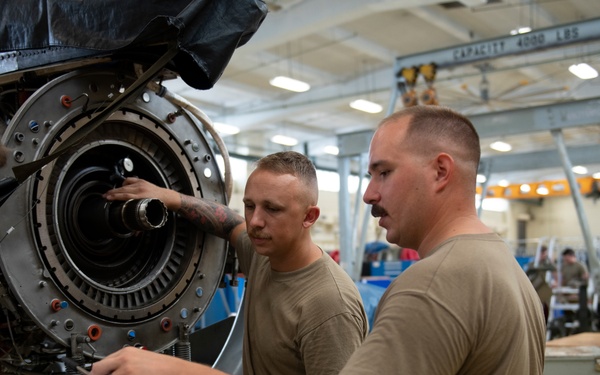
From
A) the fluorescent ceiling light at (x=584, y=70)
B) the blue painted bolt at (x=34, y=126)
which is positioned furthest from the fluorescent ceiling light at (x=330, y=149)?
the blue painted bolt at (x=34, y=126)

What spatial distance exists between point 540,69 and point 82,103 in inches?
476

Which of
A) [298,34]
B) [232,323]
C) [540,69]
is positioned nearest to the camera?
[232,323]

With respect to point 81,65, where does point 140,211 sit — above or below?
below

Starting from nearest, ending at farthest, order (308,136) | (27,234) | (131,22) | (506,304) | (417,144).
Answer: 1. (506,304)
2. (417,144)
3. (27,234)
4. (131,22)
5. (308,136)

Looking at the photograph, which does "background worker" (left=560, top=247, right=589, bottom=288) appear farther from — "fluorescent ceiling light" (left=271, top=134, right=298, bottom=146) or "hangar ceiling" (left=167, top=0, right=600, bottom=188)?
"fluorescent ceiling light" (left=271, top=134, right=298, bottom=146)

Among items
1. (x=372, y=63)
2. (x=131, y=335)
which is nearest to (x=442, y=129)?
(x=131, y=335)

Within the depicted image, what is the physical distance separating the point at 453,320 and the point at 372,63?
11339 millimetres

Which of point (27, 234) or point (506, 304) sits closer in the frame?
point (506, 304)

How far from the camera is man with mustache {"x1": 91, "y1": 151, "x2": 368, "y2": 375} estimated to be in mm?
1701

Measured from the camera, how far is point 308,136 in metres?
17.2

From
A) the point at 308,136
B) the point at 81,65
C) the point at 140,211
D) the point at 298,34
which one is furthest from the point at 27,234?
the point at 308,136

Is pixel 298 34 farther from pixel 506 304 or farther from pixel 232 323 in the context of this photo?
pixel 506 304

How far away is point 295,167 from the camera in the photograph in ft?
6.58

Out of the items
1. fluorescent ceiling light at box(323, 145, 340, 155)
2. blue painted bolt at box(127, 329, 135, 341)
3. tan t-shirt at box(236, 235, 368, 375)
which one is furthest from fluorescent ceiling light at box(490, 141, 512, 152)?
blue painted bolt at box(127, 329, 135, 341)
